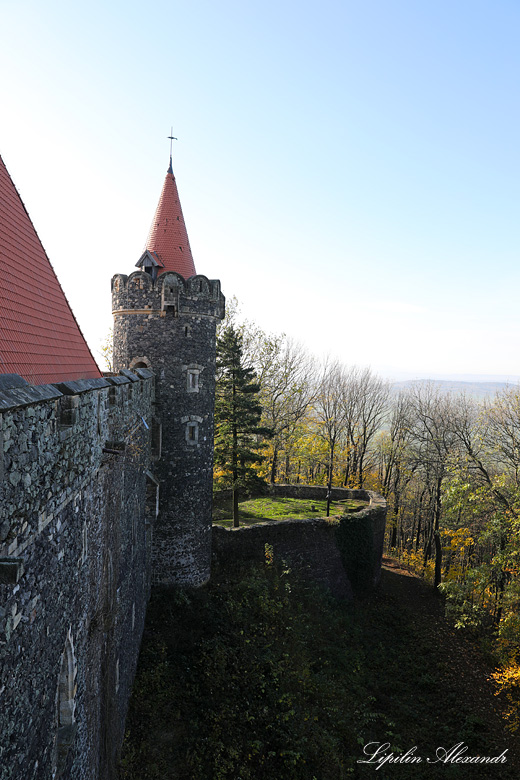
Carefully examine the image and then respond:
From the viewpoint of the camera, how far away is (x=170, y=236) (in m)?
13.5

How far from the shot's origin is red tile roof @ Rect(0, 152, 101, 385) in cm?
450

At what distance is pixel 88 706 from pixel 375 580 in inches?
695

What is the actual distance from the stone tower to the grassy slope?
1607 millimetres

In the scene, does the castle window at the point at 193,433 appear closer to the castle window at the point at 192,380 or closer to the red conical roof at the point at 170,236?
the castle window at the point at 192,380

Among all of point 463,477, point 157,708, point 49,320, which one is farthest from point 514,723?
point 49,320

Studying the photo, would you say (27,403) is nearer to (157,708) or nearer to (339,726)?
(157,708)

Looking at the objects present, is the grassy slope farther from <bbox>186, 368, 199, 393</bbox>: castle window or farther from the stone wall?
<bbox>186, 368, 199, 393</bbox>: castle window

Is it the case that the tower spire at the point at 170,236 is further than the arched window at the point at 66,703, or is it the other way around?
the tower spire at the point at 170,236

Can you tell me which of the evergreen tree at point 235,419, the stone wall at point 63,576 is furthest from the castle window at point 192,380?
the stone wall at point 63,576

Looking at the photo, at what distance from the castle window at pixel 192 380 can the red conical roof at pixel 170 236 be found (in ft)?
9.42

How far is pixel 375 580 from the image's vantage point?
2052 cm

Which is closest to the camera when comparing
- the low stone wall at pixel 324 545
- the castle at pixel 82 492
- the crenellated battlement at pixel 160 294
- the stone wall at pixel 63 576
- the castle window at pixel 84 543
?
the stone wall at pixel 63 576

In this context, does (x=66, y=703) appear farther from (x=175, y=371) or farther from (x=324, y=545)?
(x=324, y=545)

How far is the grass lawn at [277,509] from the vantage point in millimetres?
19641
